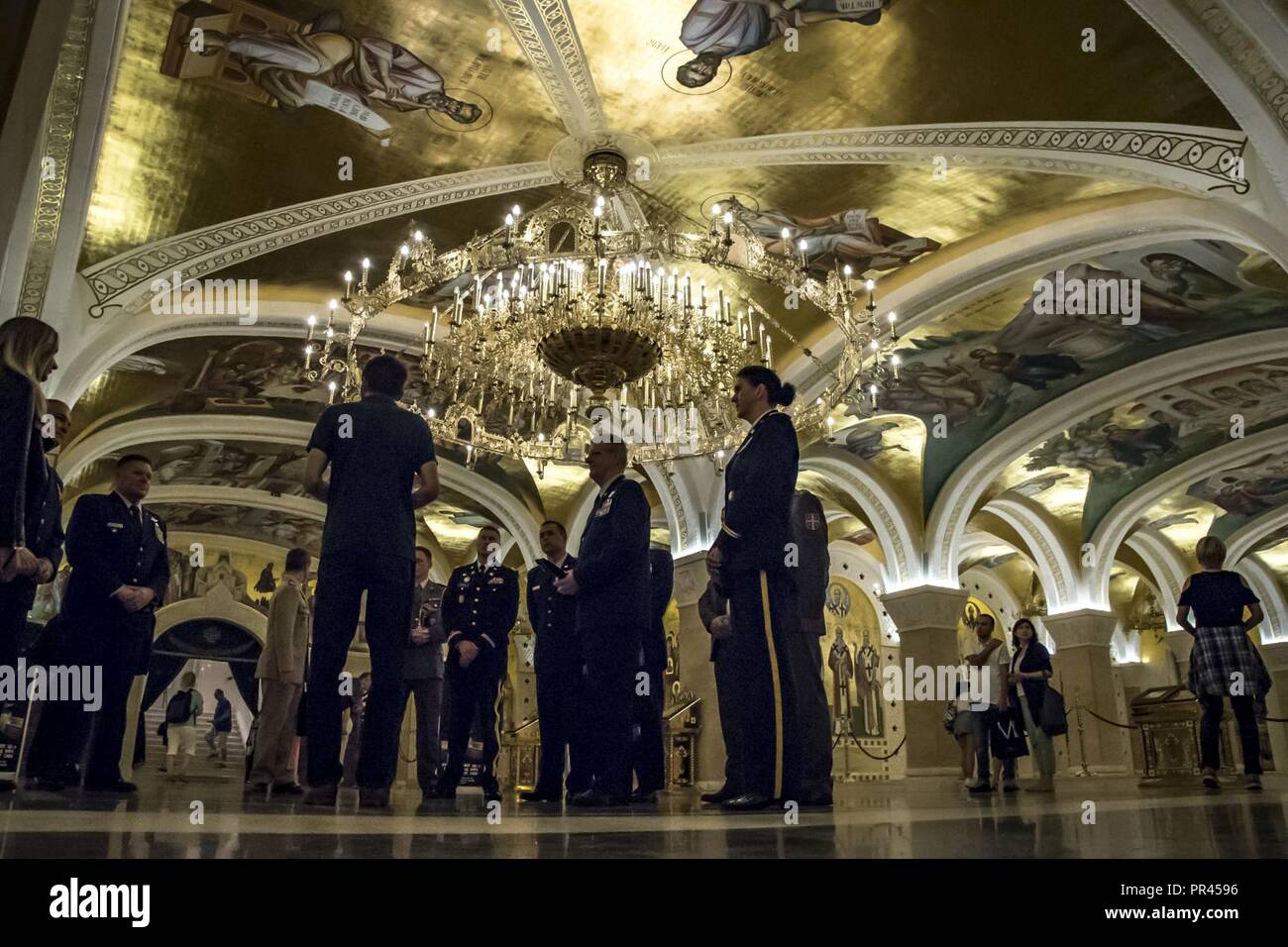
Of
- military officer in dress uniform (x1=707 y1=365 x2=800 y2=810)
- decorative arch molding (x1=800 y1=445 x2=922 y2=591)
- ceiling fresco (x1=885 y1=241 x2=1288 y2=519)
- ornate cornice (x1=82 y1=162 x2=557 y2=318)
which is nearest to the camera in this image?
military officer in dress uniform (x1=707 y1=365 x2=800 y2=810)

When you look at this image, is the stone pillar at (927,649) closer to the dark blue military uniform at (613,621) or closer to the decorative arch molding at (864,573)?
the decorative arch molding at (864,573)

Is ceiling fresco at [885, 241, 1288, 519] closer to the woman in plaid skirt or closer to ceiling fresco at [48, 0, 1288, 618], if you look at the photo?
ceiling fresco at [48, 0, 1288, 618]

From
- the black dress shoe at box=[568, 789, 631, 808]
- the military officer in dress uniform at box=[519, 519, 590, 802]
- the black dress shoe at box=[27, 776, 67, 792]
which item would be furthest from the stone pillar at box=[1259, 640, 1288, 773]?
the black dress shoe at box=[27, 776, 67, 792]

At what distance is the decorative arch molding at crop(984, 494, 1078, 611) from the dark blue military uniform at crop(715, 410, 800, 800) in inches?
531

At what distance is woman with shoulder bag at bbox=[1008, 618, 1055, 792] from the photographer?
273 inches

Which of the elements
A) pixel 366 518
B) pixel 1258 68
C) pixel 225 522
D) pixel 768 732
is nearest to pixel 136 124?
pixel 366 518

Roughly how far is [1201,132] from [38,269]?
28.5ft

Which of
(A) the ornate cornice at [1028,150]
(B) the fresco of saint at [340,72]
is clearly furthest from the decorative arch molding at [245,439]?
(A) the ornate cornice at [1028,150]

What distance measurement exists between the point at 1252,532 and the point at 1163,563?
1788 mm

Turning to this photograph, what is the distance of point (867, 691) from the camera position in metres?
21.2

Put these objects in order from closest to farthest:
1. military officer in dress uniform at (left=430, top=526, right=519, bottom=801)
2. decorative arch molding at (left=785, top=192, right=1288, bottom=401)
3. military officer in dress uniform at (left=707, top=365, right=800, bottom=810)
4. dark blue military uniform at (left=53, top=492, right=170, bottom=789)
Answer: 1. military officer in dress uniform at (left=707, top=365, right=800, bottom=810)
2. dark blue military uniform at (left=53, top=492, right=170, bottom=789)
3. military officer in dress uniform at (left=430, top=526, right=519, bottom=801)
4. decorative arch molding at (left=785, top=192, right=1288, bottom=401)

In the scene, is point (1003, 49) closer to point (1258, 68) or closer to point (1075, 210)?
point (1258, 68)

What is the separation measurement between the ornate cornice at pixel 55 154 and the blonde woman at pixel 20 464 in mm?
2731

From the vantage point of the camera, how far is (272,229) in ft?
28.0
